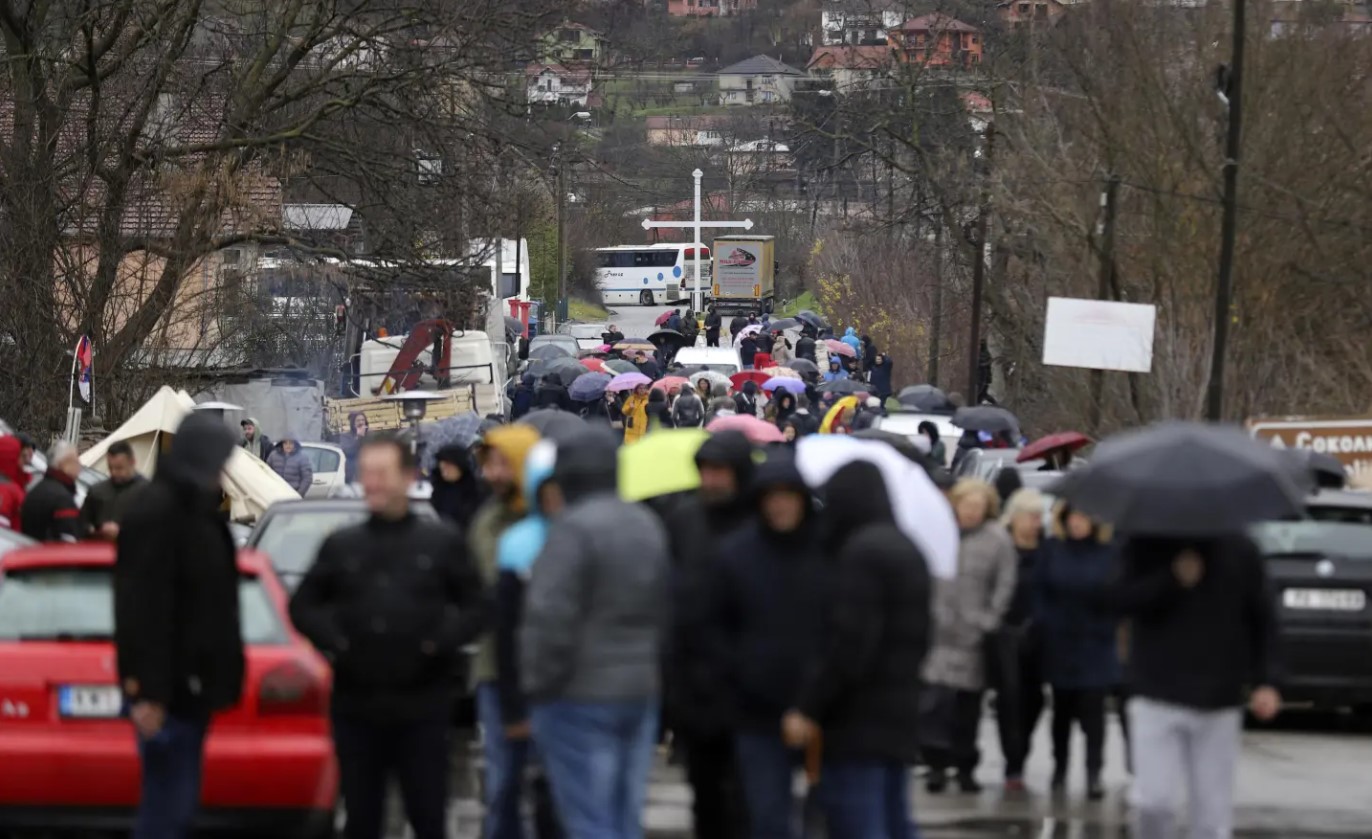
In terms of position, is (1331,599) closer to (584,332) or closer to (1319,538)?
(1319,538)

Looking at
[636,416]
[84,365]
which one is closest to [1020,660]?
[84,365]

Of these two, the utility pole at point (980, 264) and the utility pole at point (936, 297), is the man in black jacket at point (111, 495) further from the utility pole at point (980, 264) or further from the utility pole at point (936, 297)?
the utility pole at point (936, 297)

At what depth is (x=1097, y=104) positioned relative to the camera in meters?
33.2

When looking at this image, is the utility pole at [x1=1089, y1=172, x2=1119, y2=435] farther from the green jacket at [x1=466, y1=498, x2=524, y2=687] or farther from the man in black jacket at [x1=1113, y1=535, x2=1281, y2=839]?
the man in black jacket at [x1=1113, y1=535, x2=1281, y2=839]

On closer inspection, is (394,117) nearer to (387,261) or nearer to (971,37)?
(387,261)

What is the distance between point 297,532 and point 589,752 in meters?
6.66

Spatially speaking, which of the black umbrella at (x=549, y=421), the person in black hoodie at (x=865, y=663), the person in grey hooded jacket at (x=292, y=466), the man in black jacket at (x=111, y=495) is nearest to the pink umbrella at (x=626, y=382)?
the person in grey hooded jacket at (x=292, y=466)

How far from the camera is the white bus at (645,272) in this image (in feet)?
408

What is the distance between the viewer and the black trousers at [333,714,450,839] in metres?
7.59

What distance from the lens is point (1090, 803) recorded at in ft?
36.5

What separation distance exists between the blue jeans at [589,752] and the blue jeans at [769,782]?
19.8 inches

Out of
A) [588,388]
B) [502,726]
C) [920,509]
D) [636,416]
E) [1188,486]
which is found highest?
[1188,486]

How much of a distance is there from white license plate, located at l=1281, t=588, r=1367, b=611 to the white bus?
10949cm

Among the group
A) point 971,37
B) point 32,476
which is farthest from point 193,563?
point 971,37
